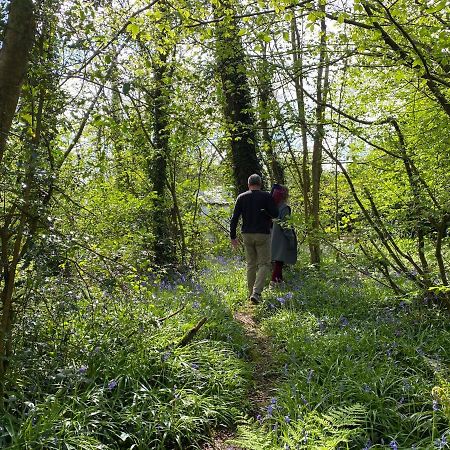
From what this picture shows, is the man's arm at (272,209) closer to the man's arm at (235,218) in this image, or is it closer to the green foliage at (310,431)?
the man's arm at (235,218)

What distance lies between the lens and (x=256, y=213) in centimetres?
747

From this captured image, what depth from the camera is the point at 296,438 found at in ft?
9.98

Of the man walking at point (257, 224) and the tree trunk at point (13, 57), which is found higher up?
the tree trunk at point (13, 57)

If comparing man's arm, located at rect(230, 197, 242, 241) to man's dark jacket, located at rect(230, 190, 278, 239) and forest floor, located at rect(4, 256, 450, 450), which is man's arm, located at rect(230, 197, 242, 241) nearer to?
man's dark jacket, located at rect(230, 190, 278, 239)

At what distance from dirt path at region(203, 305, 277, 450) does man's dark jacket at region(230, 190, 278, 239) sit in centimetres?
158

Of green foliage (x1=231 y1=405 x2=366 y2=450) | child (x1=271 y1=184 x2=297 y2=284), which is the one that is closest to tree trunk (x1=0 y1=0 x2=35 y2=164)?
green foliage (x1=231 y1=405 x2=366 y2=450)

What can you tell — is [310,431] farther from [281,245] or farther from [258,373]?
[281,245]

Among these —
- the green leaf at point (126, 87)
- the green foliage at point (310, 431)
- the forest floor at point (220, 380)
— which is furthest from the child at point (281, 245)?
the green leaf at point (126, 87)

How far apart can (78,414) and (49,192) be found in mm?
1724

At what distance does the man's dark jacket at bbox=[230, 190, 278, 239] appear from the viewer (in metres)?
7.45

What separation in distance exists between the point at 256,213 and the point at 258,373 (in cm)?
325

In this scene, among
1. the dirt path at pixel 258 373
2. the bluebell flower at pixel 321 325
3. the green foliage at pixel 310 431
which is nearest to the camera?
the green foliage at pixel 310 431

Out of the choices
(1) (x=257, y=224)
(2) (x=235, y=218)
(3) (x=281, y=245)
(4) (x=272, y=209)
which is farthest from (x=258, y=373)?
(3) (x=281, y=245)

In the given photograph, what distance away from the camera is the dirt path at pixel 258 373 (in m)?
3.65
